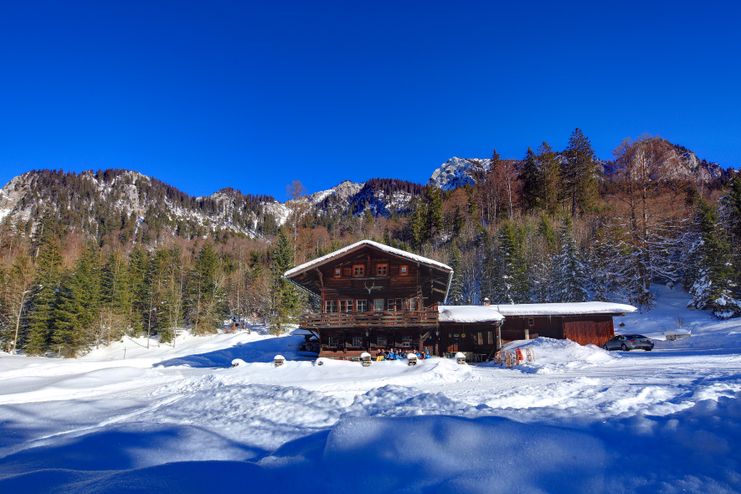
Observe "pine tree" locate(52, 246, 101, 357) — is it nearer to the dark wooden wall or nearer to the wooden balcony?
the wooden balcony

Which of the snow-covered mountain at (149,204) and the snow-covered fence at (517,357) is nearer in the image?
the snow-covered fence at (517,357)

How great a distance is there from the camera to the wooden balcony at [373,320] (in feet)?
84.5

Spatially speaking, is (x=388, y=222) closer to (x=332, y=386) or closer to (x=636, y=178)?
(x=636, y=178)

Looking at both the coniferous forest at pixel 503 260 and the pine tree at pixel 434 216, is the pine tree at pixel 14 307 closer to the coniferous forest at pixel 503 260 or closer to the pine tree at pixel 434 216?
the coniferous forest at pixel 503 260

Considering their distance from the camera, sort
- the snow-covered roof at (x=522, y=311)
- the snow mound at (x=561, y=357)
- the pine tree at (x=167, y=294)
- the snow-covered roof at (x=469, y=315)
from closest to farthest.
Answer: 1. the snow mound at (x=561, y=357)
2. the snow-covered roof at (x=469, y=315)
3. the snow-covered roof at (x=522, y=311)
4. the pine tree at (x=167, y=294)

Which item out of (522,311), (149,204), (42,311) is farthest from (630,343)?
(149,204)

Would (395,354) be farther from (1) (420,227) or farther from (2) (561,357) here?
(1) (420,227)

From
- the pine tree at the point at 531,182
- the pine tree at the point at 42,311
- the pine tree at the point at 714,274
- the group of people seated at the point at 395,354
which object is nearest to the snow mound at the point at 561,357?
the group of people seated at the point at 395,354

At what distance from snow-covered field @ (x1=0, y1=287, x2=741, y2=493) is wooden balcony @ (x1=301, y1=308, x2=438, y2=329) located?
9.27 meters

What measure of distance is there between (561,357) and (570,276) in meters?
23.5

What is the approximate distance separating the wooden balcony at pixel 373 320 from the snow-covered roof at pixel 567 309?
894 centimetres

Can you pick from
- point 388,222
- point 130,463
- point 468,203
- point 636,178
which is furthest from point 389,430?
point 388,222

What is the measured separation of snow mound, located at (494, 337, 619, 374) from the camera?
18.8 m

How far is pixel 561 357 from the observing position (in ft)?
73.5
